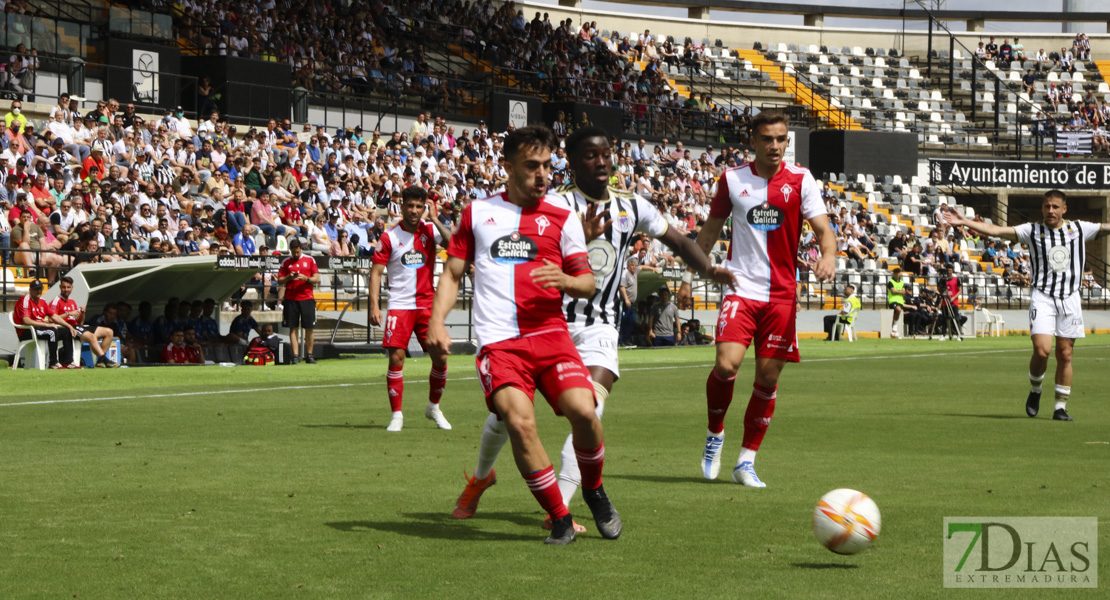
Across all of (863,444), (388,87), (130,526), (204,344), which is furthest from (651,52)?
(130,526)

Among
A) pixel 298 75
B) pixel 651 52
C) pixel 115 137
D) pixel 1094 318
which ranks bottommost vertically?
pixel 1094 318

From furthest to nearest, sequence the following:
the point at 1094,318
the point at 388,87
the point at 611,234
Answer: the point at 1094,318
the point at 388,87
the point at 611,234

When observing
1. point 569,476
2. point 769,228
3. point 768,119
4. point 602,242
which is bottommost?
point 569,476

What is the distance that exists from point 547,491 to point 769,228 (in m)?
3.34

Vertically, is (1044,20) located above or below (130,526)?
above

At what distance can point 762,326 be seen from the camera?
29.3 ft

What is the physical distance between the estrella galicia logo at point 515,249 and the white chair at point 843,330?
27941 mm

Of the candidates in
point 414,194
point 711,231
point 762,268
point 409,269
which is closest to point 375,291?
point 409,269

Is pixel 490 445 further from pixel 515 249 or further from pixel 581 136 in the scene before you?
pixel 581 136

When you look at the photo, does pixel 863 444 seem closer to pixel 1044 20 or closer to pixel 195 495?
pixel 195 495

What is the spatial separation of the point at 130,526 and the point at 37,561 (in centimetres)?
90

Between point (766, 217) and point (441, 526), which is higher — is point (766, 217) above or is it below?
above

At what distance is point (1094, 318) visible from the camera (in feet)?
146

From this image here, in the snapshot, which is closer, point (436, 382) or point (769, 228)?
point (769, 228)
